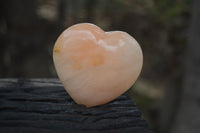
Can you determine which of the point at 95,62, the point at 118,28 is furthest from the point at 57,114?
the point at 118,28

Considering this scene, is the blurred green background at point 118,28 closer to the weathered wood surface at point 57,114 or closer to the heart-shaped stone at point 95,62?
the weathered wood surface at point 57,114

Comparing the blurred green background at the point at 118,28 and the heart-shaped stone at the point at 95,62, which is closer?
the heart-shaped stone at the point at 95,62

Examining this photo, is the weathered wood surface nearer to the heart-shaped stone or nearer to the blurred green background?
the heart-shaped stone

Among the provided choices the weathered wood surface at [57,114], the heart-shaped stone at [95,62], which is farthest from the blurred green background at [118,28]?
the heart-shaped stone at [95,62]

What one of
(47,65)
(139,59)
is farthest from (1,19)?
(139,59)

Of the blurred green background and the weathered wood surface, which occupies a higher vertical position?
the weathered wood surface

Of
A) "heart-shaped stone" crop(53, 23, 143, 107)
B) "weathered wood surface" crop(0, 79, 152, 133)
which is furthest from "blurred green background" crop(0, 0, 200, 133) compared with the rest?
"heart-shaped stone" crop(53, 23, 143, 107)

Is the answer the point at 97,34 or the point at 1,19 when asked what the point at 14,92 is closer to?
the point at 97,34
